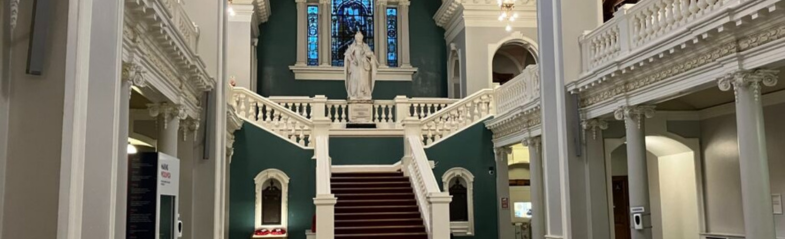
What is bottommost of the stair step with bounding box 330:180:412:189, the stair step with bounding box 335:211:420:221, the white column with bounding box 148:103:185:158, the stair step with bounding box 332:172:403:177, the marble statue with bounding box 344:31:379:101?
the stair step with bounding box 335:211:420:221

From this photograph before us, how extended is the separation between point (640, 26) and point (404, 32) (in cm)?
1373

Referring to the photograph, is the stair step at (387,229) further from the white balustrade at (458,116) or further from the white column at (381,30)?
the white column at (381,30)

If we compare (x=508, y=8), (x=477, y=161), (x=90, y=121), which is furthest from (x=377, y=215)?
(x=90, y=121)

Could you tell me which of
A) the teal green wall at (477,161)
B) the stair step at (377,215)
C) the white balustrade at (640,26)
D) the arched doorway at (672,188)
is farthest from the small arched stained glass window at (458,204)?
the white balustrade at (640,26)

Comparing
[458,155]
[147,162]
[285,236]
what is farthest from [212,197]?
[458,155]

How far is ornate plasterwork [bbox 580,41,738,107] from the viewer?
8.35 m

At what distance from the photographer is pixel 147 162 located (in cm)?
666

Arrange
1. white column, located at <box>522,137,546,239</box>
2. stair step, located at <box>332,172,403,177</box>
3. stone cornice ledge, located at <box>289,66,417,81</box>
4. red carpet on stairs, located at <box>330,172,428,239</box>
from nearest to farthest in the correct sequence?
red carpet on stairs, located at <box>330,172,428,239</box> → white column, located at <box>522,137,546,239</box> → stair step, located at <box>332,172,403,177</box> → stone cornice ledge, located at <box>289,66,417,81</box>

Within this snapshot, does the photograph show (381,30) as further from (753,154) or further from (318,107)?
(753,154)

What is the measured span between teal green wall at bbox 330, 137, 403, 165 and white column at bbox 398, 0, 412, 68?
576 centimetres

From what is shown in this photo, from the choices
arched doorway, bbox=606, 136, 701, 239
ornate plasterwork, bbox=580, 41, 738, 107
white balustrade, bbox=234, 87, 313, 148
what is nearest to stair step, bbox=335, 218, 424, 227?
white balustrade, bbox=234, 87, 313, 148

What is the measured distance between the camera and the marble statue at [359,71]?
19.0 meters

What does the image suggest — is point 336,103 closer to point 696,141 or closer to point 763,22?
point 696,141

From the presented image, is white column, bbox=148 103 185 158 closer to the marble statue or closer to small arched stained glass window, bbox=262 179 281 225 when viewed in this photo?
small arched stained glass window, bbox=262 179 281 225
